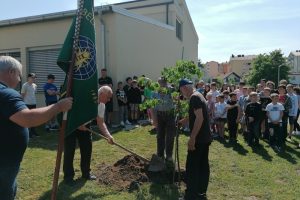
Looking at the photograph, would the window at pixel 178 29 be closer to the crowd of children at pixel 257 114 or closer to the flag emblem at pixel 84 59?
the crowd of children at pixel 257 114

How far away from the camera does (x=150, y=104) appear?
7254mm

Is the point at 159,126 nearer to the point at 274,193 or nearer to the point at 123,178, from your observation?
Answer: the point at 123,178

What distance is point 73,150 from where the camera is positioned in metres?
6.75

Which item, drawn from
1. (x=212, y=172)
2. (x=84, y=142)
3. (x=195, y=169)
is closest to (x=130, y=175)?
(x=84, y=142)

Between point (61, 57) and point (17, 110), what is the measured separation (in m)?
1.74

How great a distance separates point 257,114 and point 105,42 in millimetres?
6030

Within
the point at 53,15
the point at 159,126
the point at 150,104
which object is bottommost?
the point at 159,126

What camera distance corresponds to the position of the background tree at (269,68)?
205 ft

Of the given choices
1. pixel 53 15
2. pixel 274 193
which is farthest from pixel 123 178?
pixel 53 15

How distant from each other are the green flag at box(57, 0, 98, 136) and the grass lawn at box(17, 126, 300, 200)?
1765 millimetres

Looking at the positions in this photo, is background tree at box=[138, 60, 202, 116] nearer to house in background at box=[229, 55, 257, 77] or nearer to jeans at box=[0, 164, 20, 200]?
jeans at box=[0, 164, 20, 200]

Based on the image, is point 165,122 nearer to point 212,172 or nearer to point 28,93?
point 212,172

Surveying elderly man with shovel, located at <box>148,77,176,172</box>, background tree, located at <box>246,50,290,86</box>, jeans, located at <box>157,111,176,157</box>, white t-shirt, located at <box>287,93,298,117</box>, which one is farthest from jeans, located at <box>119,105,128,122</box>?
background tree, located at <box>246,50,290,86</box>

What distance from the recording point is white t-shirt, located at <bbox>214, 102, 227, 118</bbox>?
1151cm
